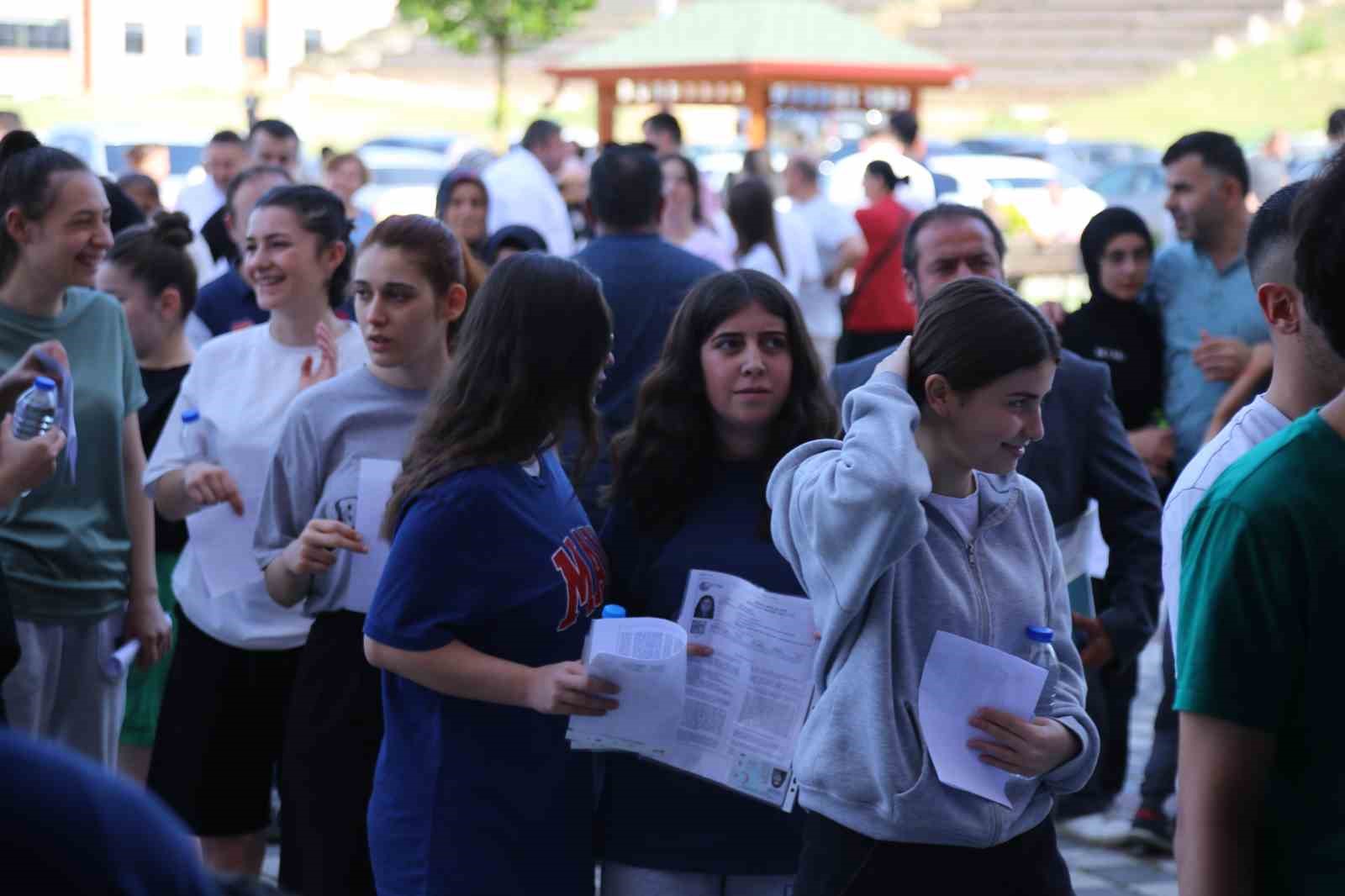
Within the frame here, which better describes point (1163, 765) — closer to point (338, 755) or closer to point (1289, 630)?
point (338, 755)

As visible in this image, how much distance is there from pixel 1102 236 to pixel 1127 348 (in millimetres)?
408

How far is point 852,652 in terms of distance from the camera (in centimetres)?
284

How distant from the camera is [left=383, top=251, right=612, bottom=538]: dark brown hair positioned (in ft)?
10.7

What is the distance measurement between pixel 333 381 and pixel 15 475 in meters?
0.69

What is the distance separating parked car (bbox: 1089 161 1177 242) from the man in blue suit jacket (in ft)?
73.5

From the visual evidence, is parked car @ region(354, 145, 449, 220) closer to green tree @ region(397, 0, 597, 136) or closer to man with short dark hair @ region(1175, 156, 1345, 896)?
green tree @ region(397, 0, 597, 136)

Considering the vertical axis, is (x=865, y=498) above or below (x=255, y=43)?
below

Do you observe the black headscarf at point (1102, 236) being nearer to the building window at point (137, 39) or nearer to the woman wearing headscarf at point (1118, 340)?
the woman wearing headscarf at point (1118, 340)

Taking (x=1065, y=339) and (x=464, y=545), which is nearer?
(x=464, y=545)

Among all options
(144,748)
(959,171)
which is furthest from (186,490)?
(959,171)

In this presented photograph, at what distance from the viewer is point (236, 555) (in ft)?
14.6

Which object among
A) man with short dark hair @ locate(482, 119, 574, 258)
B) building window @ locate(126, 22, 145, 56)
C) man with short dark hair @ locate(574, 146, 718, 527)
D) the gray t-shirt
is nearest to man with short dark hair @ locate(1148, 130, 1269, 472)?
man with short dark hair @ locate(574, 146, 718, 527)

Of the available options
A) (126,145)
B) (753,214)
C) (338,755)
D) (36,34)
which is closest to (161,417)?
(338,755)

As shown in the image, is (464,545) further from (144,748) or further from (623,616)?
(144,748)
